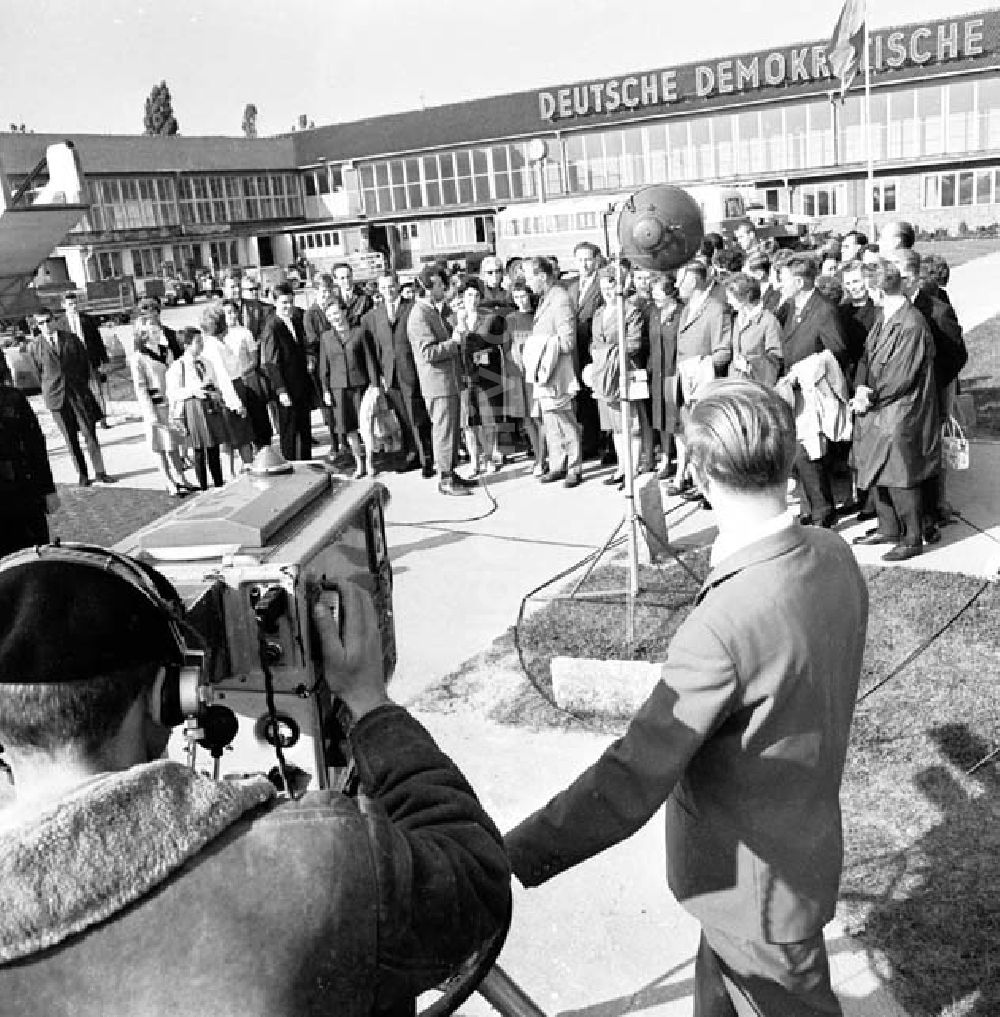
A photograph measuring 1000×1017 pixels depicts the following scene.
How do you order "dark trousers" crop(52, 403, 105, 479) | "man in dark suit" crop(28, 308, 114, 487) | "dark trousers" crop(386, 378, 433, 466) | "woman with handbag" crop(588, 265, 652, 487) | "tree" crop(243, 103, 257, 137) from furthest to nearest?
"tree" crop(243, 103, 257, 137)
"dark trousers" crop(52, 403, 105, 479)
"man in dark suit" crop(28, 308, 114, 487)
"dark trousers" crop(386, 378, 433, 466)
"woman with handbag" crop(588, 265, 652, 487)

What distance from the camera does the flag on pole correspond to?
1820cm

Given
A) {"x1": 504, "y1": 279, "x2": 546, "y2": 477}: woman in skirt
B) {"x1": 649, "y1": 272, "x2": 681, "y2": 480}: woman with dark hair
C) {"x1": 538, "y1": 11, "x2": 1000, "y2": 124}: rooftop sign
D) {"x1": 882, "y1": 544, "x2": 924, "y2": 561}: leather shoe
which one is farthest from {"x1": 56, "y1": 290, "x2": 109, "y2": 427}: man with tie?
{"x1": 538, "y1": 11, "x2": 1000, "y2": 124}: rooftop sign

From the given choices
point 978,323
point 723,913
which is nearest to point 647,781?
point 723,913

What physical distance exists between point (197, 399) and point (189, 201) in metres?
49.9

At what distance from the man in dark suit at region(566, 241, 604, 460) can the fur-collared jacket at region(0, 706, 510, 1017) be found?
8592 millimetres

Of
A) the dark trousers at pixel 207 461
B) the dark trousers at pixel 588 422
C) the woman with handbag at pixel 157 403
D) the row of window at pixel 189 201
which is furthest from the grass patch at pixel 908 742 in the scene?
the row of window at pixel 189 201

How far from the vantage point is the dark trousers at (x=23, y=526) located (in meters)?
6.52

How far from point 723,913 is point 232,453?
9093 millimetres

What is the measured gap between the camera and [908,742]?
4.69 m

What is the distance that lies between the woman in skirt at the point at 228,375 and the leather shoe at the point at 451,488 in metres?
1.92

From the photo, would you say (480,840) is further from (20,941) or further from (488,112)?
(488,112)

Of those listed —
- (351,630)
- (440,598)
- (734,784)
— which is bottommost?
(440,598)

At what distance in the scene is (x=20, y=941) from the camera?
1136mm

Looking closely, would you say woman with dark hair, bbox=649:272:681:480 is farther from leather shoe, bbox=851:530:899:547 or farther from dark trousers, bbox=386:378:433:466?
dark trousers, bbox=386:378:433:466
